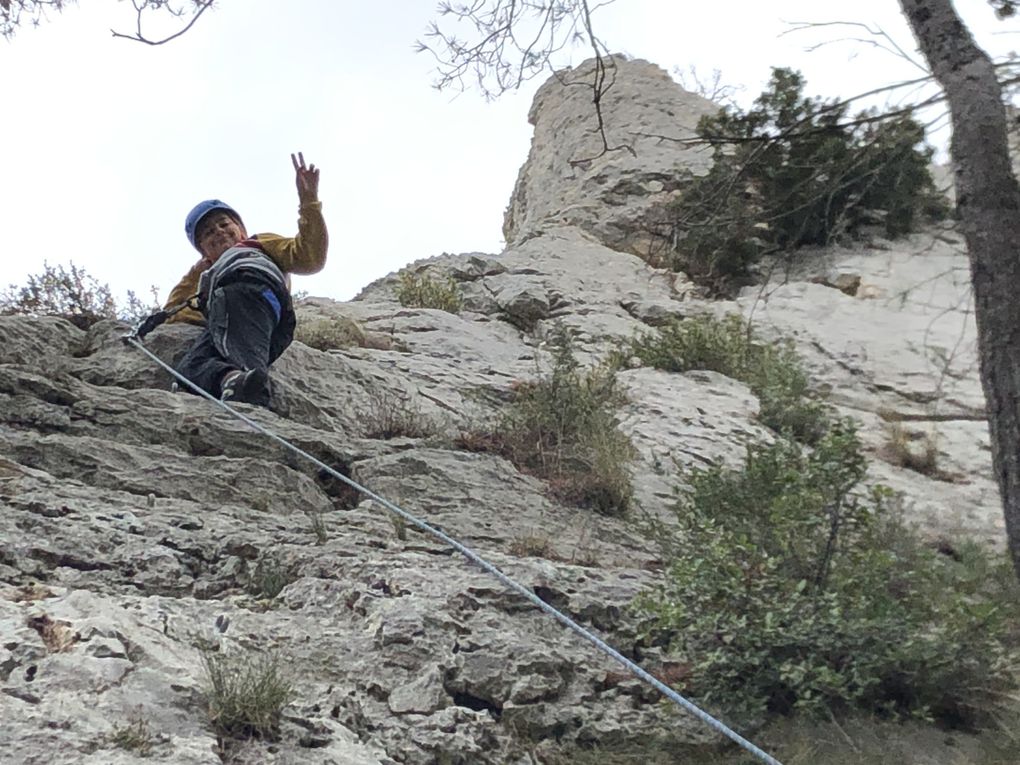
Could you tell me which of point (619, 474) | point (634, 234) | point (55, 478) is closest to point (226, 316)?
point (55, 478)

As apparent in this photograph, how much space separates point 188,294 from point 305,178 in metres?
1.53

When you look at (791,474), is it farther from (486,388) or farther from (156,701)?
(486,388)

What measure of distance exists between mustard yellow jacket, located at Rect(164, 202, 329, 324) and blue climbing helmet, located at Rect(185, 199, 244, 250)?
21cm

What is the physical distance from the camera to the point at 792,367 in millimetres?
8727

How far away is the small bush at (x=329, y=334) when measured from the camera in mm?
7938

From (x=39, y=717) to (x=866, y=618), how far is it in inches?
96.3

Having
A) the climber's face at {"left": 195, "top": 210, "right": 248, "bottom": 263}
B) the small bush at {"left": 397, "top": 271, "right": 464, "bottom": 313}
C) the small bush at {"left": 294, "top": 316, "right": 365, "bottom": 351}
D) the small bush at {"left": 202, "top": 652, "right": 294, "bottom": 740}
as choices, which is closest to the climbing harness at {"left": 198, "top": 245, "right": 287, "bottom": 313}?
the climber's face at {"left": 195, "top": 210, "right": 248, "bottom": 263}

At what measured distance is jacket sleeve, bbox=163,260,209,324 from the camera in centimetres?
722

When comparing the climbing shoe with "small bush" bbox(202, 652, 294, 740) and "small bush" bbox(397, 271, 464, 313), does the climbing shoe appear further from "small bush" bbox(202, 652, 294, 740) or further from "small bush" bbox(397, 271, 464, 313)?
Result: "small bush" bbox(397, 271, 464, 313)

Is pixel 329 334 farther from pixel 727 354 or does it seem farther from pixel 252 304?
pixel 727 354

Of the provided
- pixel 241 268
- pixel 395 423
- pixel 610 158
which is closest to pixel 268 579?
pixel 395 423

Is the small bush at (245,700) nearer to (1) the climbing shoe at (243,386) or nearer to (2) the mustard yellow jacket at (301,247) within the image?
(1) the climbing shoe at (243,386)

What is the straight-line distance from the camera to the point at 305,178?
6371 millimetres

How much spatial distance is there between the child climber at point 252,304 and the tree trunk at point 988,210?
373 cm
